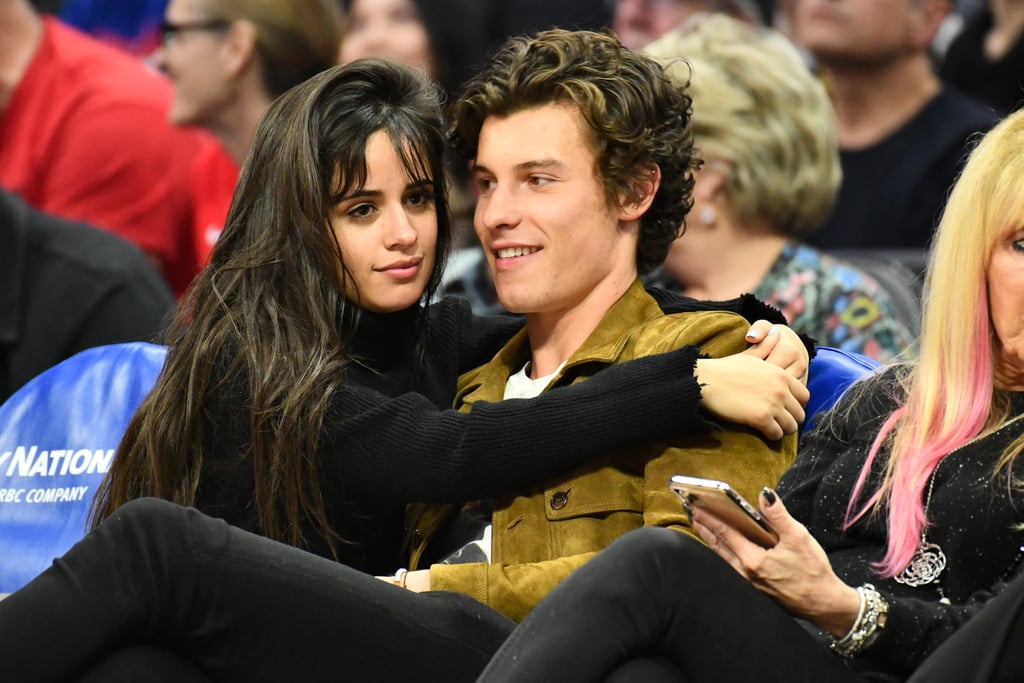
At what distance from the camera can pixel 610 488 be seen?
2699 mm

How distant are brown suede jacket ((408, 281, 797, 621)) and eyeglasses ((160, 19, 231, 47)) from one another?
291cm

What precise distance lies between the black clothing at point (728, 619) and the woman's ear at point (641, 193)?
757 millimetres

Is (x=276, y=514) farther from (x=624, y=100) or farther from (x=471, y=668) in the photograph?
(x=624, y=100)

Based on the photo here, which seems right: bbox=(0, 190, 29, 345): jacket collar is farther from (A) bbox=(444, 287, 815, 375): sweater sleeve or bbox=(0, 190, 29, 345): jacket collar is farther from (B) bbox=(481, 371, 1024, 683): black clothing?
(B) bbox=(481, 371, 1024, 683): black clothing

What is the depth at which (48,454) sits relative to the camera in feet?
10.4

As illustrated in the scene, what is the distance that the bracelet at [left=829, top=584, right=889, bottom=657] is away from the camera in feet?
7.63

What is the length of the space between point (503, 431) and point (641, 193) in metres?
0.50

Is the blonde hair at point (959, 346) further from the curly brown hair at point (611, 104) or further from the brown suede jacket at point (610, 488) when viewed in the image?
the curly brown hair at point (611, 104)

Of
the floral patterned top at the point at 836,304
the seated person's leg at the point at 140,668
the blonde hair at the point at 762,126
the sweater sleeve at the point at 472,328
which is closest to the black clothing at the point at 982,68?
the blonde hair at the point at 762,126

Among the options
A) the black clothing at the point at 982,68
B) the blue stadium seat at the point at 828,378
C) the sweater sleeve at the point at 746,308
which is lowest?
the black clothing at the point at 982,68

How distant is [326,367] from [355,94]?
479mm

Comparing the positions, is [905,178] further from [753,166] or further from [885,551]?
[885,551]

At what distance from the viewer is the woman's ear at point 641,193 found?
112 inches

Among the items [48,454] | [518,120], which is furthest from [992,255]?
[48,454]
